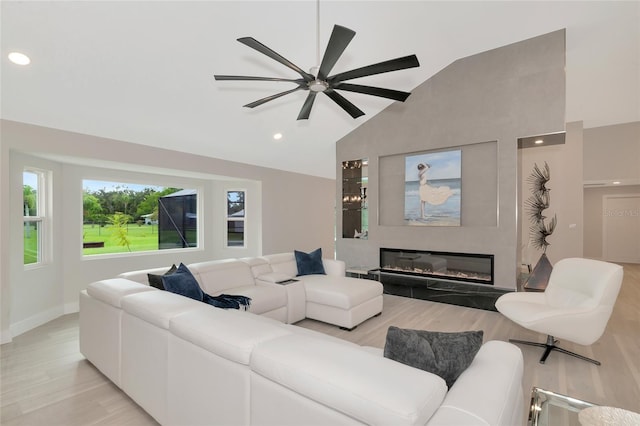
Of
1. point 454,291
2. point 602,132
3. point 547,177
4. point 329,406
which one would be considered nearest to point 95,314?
point 329,406

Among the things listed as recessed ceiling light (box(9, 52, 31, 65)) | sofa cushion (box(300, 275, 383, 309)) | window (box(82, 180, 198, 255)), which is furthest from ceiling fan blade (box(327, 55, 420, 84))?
window (box(82, 180, 198, 255))

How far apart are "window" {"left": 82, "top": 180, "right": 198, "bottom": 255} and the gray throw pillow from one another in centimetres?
498

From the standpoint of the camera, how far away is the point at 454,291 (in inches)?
186

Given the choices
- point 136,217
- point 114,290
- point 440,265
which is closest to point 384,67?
point 114,290

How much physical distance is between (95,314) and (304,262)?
254 centimetres

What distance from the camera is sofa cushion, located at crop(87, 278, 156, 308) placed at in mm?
2271

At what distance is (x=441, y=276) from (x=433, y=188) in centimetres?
141

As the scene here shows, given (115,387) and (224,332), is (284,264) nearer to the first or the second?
(115,387)

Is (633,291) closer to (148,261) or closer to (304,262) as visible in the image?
(304,262)

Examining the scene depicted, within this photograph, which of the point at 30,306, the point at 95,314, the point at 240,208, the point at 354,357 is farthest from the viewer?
the point at 240,208

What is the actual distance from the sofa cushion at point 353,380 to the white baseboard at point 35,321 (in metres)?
3.71

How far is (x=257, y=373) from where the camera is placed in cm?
136

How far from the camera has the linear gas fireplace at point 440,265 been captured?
4555 millimetres

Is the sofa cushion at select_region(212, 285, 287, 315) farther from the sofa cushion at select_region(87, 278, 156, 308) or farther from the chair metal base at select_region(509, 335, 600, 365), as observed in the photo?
the chair metal base at select_region(509, 335, 600, 365)
